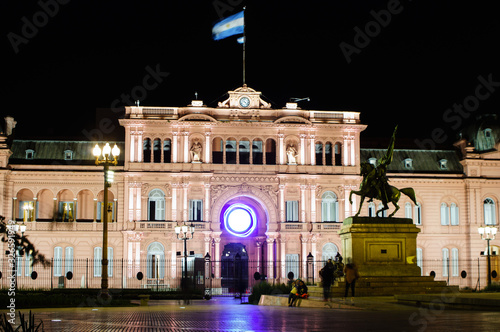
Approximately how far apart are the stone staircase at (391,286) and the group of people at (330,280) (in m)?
0.36

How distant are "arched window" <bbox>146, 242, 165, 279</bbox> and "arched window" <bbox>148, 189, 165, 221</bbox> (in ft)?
7.61

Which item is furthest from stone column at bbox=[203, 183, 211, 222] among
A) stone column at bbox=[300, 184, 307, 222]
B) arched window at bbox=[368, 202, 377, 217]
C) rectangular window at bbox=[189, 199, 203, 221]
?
arched window at bbox=[368, 202, 377, 217]

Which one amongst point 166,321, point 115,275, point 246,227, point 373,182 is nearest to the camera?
point 166,321

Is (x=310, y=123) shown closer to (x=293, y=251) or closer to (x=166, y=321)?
(x=293, y=251)

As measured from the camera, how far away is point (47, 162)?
61219mm

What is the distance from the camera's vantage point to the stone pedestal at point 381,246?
1140 inches

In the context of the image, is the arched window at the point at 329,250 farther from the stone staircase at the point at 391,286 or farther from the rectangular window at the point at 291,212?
the stone staircase at the point at 391,286

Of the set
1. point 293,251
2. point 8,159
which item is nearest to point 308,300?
point 293,251

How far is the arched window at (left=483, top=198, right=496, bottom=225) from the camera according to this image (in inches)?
2510

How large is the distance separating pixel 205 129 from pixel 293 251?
12.3 m

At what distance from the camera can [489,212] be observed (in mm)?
63875

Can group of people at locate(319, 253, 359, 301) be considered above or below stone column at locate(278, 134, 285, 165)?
below

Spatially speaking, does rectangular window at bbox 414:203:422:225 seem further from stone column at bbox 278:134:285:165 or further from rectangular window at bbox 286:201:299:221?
stone column at bbox 278:134:285:165

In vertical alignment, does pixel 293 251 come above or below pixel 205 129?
below
